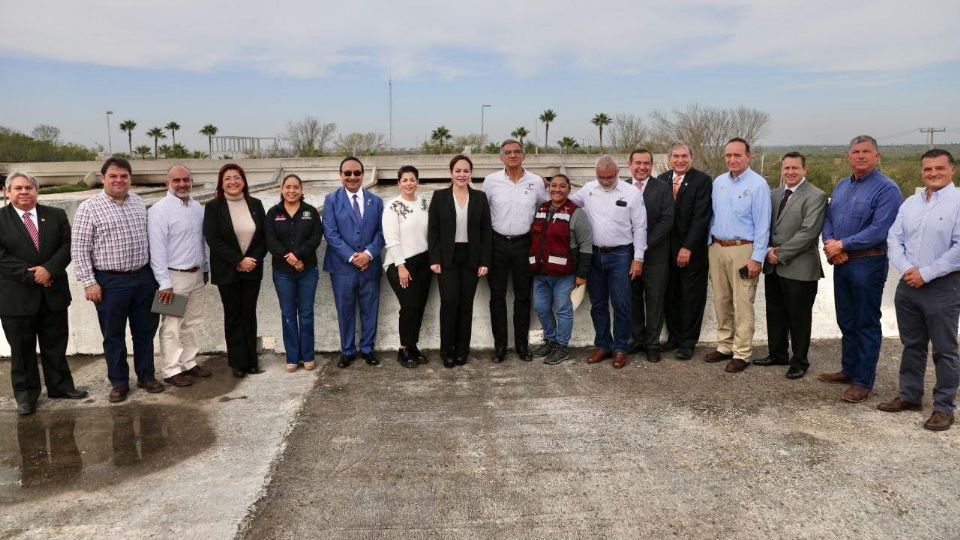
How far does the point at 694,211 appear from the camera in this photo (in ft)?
18.3

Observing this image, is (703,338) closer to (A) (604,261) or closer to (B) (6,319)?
(A) (604,261)

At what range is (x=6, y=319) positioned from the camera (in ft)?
15.3

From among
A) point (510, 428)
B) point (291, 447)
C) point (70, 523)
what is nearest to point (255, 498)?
point (291, 447)

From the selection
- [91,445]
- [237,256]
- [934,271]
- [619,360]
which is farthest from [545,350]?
[91,445]

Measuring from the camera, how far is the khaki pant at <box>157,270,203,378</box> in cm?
518

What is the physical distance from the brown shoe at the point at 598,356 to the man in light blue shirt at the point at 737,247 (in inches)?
35.1

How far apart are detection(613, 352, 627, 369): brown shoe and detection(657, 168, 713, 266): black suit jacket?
1.02m

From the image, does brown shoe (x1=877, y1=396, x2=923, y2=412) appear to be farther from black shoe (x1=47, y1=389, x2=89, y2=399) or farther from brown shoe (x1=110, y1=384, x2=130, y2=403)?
black shoe (x1=47, y1=389, x2=89, y2=399)

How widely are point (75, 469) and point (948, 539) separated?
181 inches

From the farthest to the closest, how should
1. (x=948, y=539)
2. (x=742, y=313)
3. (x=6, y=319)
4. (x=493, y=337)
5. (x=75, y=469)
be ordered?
(x=493, y=337)
(x=742, y=313)
(x=6, y=319)
(x=75, y=469)
(x=948, y=539)

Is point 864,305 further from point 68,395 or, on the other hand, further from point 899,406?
point 68,395

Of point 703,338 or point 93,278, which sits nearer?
point 93,278

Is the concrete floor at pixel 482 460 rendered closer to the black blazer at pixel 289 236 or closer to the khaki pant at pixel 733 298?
the khaki pant at pixel 733 298

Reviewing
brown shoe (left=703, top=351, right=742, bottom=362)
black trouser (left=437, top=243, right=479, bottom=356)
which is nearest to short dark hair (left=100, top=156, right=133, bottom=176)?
black trouser (left=437, top=243, right=479, bottom=356)
